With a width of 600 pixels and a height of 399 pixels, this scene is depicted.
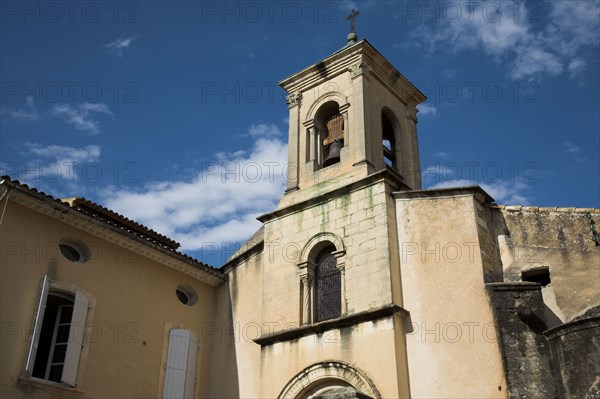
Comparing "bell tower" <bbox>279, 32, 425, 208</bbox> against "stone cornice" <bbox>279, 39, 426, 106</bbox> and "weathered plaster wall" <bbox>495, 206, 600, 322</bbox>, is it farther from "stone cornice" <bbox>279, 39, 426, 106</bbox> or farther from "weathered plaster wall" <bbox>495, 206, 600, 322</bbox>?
"weathered plaster wall" <bbox>495, 206, 600, 322</bbox>

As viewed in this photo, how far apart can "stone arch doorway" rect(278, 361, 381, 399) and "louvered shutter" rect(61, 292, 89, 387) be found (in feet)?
13.7

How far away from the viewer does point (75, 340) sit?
492 inches

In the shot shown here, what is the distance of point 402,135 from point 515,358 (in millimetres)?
7336

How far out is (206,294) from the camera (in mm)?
16453

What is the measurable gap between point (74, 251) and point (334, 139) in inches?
268

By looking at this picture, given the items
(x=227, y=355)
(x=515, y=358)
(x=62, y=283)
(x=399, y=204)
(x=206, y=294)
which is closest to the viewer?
(x=515, y=358)

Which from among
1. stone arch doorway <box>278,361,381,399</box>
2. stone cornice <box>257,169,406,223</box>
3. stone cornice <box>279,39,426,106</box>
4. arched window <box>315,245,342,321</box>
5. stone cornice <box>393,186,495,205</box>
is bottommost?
stone arch doorway <box>278,361,381,399</box>

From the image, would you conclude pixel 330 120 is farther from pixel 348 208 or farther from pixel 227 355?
pixel 227 355

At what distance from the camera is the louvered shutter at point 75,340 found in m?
12.2

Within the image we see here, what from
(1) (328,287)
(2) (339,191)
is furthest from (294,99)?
(1) (328,287)

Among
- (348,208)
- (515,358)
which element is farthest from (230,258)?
(515,358)

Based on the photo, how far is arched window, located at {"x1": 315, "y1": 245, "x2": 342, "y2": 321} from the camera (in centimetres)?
1405

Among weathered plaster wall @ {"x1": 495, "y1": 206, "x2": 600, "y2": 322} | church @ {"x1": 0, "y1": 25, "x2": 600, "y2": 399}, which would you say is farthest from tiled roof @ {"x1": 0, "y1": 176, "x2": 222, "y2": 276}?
weathered plaster wall @ {"x1": 495, "y1": 206, "x2": 600, "y2": 322}

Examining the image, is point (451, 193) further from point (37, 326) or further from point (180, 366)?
point (37, 326)
